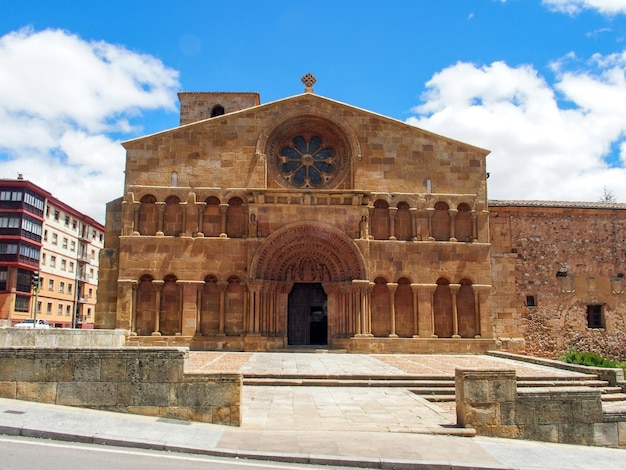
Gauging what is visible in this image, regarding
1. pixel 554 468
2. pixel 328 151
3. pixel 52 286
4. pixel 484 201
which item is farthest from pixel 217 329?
pixel 52 286

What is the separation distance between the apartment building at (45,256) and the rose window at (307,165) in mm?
25341

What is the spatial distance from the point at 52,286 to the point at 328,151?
3916 cm

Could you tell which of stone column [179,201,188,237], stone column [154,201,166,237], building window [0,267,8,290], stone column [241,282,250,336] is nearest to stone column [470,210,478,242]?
stone column [241,282,250,336]

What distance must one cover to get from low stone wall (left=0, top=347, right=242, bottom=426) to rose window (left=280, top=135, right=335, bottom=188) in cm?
1492

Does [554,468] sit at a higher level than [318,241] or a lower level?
lower

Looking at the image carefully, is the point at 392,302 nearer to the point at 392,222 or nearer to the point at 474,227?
the point at 392,222

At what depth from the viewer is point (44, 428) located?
8703mm

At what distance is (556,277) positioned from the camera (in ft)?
82.7

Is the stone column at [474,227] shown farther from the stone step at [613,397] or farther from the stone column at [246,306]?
the stone step at [613,397]

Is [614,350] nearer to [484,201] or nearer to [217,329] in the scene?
[484,201]

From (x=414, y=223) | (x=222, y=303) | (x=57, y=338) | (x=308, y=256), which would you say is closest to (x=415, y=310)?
(x=414, y=223)

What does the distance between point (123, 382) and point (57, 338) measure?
7.75 meters

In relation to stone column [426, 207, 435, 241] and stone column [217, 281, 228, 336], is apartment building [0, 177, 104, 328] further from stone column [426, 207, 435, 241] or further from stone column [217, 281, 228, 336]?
stone column [426, 207, 435, 241]

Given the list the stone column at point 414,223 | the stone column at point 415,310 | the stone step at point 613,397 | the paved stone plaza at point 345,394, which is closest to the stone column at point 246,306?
the paved stone plaza at point 345,394
